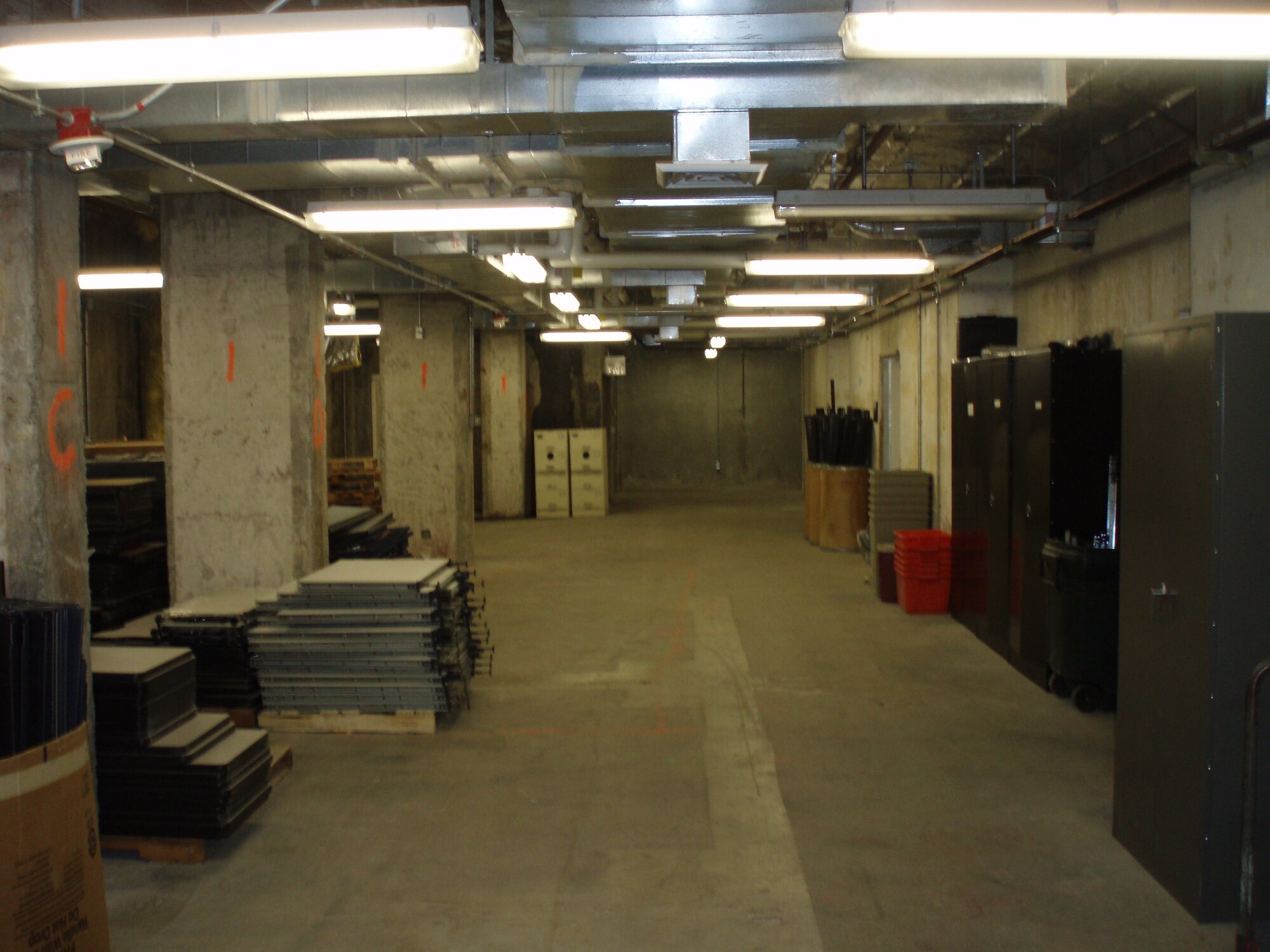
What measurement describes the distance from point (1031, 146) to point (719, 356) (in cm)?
1290

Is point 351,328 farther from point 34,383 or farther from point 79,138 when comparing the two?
point 79,138

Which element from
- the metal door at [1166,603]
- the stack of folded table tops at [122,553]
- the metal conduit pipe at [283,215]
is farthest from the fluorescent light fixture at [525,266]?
the metal door at [1166,603]

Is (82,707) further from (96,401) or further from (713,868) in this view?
(96,401)

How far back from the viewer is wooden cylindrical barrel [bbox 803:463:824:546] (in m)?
11.6

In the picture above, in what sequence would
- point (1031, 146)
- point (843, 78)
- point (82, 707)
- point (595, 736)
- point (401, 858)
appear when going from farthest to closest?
point (1031, 146) → point (595, 736) → point (401, 858) → point (843, 78) → point (82, 707)

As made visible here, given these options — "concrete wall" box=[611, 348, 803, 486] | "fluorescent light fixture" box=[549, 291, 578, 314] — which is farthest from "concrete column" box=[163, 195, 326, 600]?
"concrete wall" box=[611, 348, 803, 486]

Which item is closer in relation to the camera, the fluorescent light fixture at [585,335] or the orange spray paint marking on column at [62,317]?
the orange spray paint marking on column at [62,317]

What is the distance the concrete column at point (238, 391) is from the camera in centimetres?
591

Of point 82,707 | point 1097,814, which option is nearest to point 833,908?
point 1097,814

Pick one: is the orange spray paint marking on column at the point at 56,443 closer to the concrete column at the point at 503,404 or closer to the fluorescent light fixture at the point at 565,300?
the fluorescent light fixture at the point at 565,300

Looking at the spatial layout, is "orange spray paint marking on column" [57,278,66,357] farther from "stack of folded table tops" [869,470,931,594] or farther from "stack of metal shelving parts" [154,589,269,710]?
"stack of folded table tops" [869,470,931,594]

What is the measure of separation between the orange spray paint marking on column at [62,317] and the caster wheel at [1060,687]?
510 cm

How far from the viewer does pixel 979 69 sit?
11.5ft

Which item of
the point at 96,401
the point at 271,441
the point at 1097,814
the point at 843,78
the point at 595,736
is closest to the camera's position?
the point at 843,78
